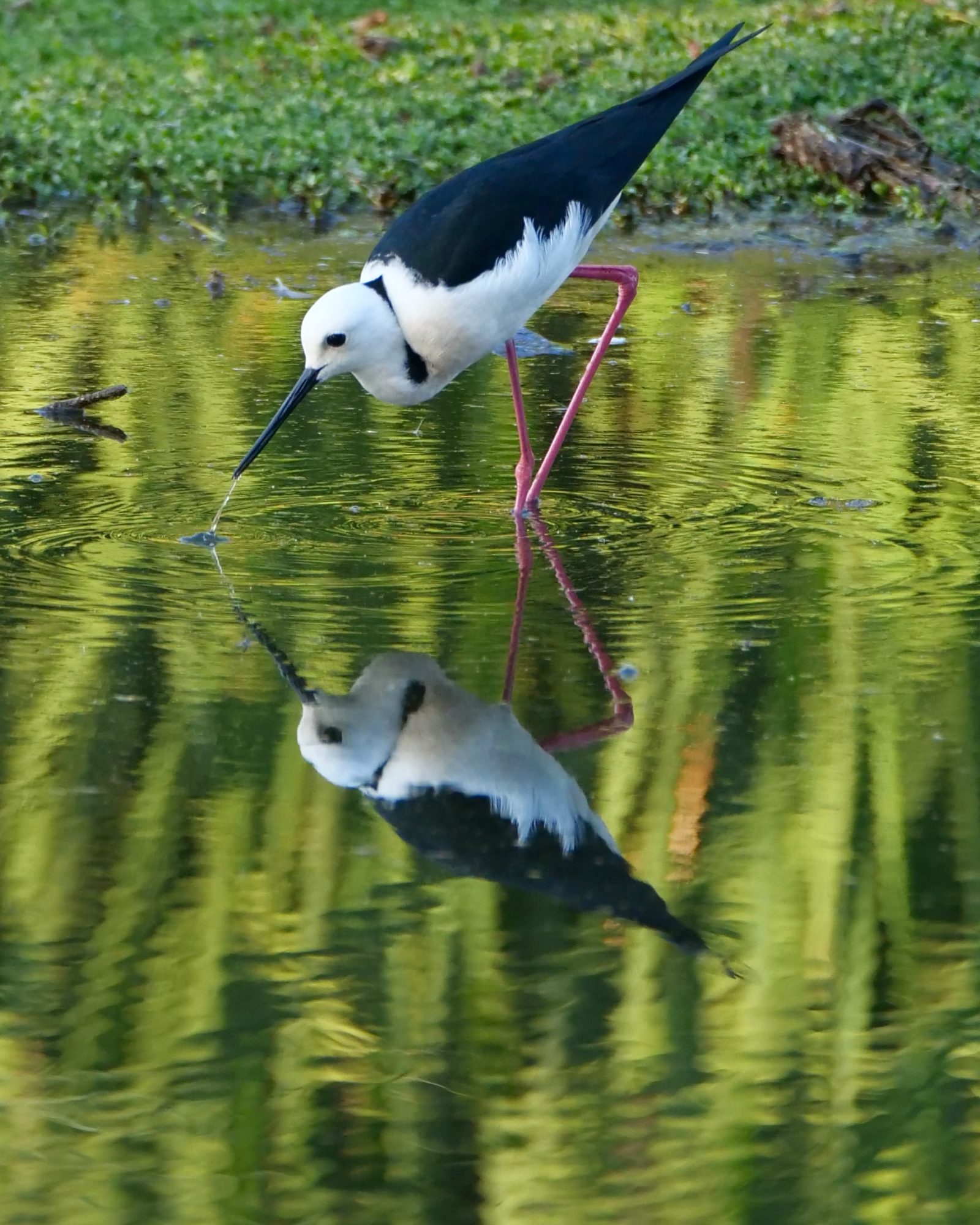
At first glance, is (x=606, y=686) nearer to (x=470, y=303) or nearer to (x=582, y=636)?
(x=582, y=636)

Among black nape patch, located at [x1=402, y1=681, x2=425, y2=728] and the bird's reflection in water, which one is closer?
the bird's reflection in water

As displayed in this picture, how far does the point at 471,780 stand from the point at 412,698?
43 centimetres

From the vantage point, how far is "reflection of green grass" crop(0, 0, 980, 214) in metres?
9.96

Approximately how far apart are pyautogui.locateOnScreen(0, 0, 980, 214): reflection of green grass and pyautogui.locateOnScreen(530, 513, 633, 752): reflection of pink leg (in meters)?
5.33

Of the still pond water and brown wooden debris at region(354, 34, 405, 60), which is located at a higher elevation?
brown wooden debris at region(354, 34, 405, 60)

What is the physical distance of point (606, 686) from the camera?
13.1ft

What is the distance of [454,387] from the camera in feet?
22.6

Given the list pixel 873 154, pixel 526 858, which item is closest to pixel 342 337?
pixel 526 858

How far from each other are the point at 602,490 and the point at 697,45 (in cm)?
659

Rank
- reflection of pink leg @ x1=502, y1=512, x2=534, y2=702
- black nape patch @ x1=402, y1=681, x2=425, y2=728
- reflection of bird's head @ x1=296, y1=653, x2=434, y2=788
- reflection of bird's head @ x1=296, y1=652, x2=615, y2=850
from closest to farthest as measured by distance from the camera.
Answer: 1. reflection of bird's head @ x1=296, y1=652, x2=615, y2=850
2. reflection of bird's head @ x1=296, y1=653, x2=434, y2=788
3. black nape patch @ x1=402, y1=681, x2=425, y2=728
4. reflection of pink leg @ x1=502, y1=512, x2=534, y2=702

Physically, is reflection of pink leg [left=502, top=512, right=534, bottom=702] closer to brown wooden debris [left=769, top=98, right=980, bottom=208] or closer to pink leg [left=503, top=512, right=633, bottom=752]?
pink leg [left=503, top=512, right=633, bottom=752]

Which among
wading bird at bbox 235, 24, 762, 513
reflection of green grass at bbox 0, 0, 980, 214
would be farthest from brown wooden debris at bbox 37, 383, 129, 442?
reflection of green grass at bbox 0, 0, 980, 214

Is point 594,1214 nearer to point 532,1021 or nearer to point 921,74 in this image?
point 532,1021

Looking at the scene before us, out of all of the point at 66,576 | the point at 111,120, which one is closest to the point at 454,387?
the point at 66,576
